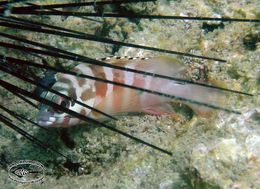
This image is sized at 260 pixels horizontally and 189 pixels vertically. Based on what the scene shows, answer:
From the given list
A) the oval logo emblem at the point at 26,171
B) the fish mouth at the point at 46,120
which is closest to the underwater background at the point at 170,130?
the oval logo emblem at the point at 26,171

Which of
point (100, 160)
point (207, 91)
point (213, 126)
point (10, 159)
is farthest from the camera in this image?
point (10, 159)

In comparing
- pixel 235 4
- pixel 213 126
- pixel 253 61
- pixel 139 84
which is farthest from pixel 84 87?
pixel 235 4

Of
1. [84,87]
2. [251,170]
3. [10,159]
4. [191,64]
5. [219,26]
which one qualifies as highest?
[219,26]

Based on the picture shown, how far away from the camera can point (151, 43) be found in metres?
3.49

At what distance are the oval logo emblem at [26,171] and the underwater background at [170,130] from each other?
5 cm

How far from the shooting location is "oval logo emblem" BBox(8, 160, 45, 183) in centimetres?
305

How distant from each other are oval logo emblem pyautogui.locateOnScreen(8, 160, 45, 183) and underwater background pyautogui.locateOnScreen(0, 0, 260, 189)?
55 mm

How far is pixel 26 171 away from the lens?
3.14 metres

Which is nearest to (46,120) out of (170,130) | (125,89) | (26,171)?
(26,171)

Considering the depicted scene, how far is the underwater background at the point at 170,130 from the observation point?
2232 mm

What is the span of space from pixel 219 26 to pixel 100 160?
1701 mm

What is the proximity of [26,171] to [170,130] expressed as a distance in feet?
4.26

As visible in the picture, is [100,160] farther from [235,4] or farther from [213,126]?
[235,4]

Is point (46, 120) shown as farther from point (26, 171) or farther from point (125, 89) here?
point (125, 89)
